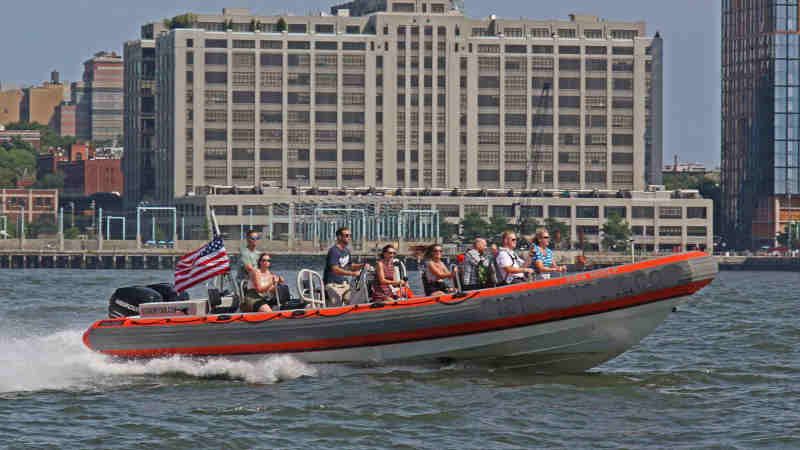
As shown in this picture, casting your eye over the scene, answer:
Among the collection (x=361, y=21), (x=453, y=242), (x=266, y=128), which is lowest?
(x=453, y=242)

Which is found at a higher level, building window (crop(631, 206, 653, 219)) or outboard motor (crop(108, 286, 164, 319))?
outboard motor (crop(108, 286, 164, 319))

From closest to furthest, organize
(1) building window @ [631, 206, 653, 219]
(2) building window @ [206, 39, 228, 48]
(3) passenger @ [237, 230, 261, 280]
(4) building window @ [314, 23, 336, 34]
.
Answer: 1. (3) passenger @ [237, 230, 261, 280]
2. (2) building window @ [206, 39, 228, 48]
3. (1) building window @ [631, 206, 653, 219]
4. (4) building window @ [314, 23, 336, 34]

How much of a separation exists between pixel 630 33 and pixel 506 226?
3216 centimetres

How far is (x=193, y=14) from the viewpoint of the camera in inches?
6855

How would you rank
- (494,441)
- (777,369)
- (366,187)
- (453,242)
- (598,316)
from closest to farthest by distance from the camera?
(494,441) → (598,316) → (777,369) → (453,242) → (366,187)

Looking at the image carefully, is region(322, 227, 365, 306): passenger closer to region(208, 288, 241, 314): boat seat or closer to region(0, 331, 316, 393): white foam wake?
region(0, 331, 316, 393): white foam wake

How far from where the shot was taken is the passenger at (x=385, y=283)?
26516mm

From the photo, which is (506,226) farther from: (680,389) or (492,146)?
(680,389)

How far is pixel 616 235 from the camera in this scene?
16075 cm

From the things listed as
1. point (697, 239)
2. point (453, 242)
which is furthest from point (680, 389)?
point (697, 239)

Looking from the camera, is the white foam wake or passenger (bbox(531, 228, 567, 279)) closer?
passenger (bbox(531, 228, 567, 279))

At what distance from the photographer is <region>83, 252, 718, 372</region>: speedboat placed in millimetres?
26062

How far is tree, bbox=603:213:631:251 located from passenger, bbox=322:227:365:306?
134m

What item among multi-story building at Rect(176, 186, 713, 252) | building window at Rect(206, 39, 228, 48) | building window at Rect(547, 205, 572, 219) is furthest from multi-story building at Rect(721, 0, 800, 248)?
building window at Rect(206, 39, 228, 48)
